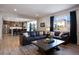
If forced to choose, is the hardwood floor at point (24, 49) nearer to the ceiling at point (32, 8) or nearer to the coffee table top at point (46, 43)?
the coffee table top at point (46, 43)

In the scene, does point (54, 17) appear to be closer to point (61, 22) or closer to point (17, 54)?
point (61, 22)

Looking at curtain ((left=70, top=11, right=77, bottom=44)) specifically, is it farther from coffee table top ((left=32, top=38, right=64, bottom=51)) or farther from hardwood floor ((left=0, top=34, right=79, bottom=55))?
coffee table top ((left=32, top=38, right=64, bottom=51))

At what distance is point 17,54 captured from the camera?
2.96m

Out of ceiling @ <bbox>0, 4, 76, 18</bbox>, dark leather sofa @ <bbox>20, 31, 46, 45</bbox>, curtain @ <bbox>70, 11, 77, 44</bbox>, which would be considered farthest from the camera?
dark leather sofa @ <bbox>20, 31, 46, 45</bbox>

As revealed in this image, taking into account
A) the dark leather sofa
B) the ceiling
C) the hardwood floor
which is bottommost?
the hardwood floor

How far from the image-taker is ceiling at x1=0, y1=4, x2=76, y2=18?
113 inches

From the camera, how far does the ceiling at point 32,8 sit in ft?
9.41

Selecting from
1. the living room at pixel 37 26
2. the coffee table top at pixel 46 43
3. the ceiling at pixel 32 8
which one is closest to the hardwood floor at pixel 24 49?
the living room at pixel 37 26

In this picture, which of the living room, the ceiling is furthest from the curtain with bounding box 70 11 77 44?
the ceiling

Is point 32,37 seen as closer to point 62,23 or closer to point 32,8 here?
point 32,8

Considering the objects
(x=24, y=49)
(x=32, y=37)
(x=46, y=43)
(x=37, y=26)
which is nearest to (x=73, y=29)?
(x=46, y=43)

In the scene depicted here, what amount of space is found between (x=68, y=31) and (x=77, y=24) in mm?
325

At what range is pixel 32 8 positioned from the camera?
2.94m
